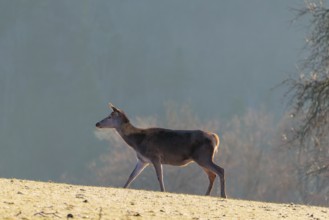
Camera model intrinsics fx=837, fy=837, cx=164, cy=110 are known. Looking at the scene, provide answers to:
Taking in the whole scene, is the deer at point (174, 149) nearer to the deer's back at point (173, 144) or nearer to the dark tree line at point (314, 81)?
the deer's back at point (173, 144)

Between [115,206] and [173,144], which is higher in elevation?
[173,144]

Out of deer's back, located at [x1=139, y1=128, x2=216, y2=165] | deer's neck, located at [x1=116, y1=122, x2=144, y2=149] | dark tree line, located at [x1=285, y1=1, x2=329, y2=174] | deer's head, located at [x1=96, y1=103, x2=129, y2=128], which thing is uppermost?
dark tree line, located at [x1=285, y1=1, x2=329, y2=174]

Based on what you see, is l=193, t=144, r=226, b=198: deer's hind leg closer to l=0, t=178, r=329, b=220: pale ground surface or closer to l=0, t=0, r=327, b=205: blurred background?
l=0, t=178, r=329, b=220: pale ground surface

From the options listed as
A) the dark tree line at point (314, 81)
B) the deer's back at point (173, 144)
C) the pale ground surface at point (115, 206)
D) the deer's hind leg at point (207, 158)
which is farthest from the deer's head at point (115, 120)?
the pale ground surface at point (115, 206)

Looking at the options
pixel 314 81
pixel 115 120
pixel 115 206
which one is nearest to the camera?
pixel 115 206

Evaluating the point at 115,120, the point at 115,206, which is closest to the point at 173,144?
the point at 115,120

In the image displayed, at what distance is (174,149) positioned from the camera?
66.6 ft

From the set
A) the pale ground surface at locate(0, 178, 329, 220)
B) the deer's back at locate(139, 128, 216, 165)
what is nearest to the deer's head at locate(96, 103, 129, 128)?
the deer's back at locate(139, 128, 216, 165)

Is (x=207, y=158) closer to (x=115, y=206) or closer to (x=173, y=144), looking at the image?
(x=173, y=144)

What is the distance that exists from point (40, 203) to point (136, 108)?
6352 inches

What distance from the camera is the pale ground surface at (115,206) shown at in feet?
37.4

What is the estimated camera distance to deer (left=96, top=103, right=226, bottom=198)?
19625mm

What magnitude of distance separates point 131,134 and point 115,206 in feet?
29.2

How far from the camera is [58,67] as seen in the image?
181500 mm
